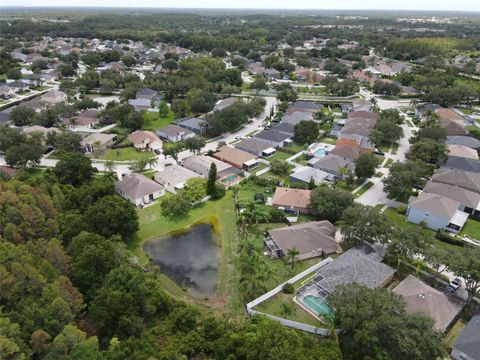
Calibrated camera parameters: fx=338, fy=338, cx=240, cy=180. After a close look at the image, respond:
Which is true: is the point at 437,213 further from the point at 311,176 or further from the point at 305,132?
the point at 305,132

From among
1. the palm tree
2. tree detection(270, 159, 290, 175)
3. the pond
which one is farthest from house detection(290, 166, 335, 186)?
the palm tree

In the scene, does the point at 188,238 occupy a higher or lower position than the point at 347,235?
lower

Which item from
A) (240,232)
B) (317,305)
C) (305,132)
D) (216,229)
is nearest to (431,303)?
(317,305)

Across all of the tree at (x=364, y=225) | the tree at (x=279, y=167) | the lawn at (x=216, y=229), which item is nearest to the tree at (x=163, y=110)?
the tree at (x=279, y=167)

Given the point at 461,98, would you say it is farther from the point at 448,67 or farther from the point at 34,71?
the point at 34,71

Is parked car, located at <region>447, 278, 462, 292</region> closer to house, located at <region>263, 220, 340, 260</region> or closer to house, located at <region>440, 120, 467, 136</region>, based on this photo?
house, located at <region>263, 220, 340, 260</region>

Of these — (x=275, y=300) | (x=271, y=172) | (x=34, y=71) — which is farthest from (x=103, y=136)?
(x=34, y=71)

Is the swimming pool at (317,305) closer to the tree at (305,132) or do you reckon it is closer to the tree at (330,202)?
the tree at (330,202)
